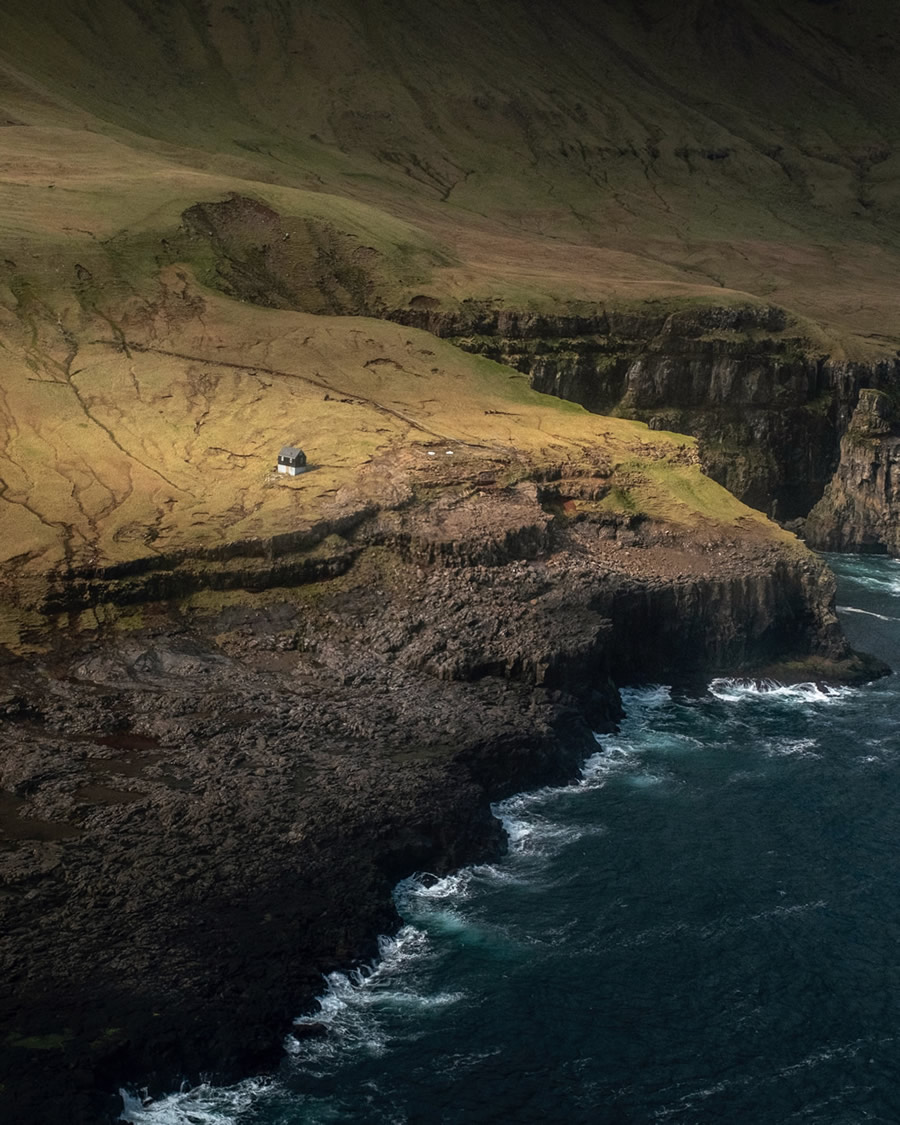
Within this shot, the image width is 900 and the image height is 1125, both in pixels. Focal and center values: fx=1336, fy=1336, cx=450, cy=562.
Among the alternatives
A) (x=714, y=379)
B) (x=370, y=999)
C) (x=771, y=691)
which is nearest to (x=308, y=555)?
(x=771, y=691)

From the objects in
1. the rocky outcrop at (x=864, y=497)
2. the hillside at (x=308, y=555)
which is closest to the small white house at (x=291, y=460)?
the hillside at (x=308, y=555)

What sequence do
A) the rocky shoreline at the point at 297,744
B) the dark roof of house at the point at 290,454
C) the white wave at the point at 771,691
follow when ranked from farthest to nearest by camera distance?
the dark roof of house at the point at 290,454, the white wave at the point at 771,691, the rocky shoreline at the point at 297,744

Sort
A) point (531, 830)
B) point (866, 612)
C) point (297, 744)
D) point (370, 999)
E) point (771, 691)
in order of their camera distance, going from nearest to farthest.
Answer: point (370, 999), point (531, 830), point (297, 744), point (771, 691), point (866, 612)

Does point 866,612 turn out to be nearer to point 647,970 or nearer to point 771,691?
point 771,691

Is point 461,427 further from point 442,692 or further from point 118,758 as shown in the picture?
point 118,758

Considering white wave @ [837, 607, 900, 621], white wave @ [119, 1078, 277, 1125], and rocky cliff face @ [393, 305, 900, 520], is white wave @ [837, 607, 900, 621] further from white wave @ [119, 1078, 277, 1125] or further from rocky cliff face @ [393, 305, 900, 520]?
white wave @ [119, 1078, 277, 1125]

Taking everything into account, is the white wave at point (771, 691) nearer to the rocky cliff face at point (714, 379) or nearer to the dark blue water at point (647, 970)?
the dark blue water at point (647, 970)
